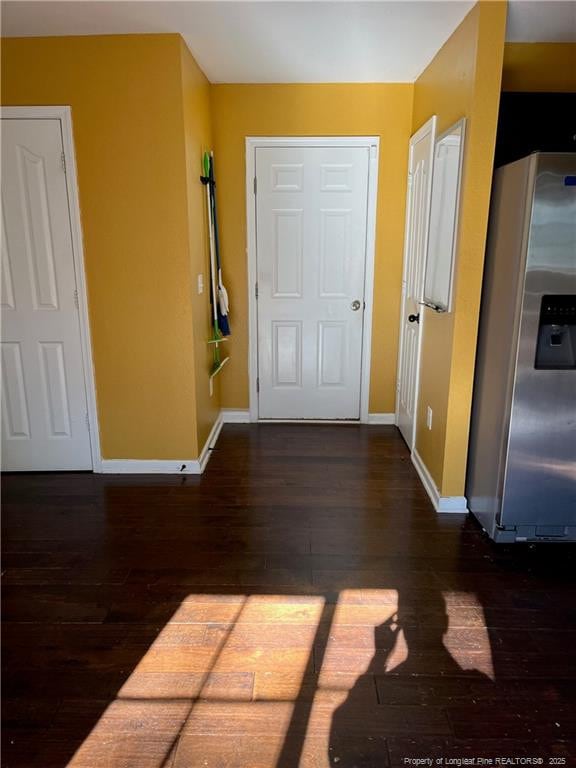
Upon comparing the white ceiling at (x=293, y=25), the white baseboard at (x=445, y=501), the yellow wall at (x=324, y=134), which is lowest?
the white baseboard at (x=445, y=501)

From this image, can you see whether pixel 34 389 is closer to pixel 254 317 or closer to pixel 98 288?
pixel 98 288

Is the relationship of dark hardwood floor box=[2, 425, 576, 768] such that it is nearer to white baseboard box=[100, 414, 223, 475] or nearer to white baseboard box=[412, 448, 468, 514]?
white baseboard box=[412, 448, 468, 514]

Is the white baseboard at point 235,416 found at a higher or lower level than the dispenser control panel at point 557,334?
lower

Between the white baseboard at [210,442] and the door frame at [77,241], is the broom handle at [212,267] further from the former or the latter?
the door frame at [77,241]

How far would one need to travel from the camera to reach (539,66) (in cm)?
270

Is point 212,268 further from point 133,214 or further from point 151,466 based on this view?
point 151,466

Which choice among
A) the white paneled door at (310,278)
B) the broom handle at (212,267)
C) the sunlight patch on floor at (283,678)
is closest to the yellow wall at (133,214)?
the broom handle at (212,267)

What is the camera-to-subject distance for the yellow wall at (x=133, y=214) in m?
2.74

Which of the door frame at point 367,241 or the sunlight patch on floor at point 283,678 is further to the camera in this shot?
Answer: the door frame at point 367,241

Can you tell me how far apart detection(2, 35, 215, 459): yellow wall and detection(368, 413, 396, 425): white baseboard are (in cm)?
160

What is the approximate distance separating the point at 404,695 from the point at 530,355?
1.46 metres

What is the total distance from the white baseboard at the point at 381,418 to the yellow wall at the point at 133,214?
1596mm

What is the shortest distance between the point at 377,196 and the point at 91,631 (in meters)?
3.32

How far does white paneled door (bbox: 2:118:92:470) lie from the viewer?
2.86 meters
